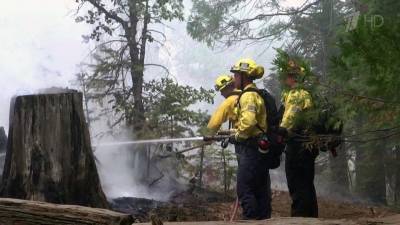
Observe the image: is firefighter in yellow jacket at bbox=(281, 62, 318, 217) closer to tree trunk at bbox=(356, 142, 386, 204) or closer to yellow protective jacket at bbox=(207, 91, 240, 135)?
yellow protective jacket at bbox=(207, 91, 240, 135)

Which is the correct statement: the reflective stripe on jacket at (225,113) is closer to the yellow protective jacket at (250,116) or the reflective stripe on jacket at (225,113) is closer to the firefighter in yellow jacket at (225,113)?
the firefighter in yellow jacket at (225,113)

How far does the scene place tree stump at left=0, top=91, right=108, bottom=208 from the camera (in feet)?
16.8

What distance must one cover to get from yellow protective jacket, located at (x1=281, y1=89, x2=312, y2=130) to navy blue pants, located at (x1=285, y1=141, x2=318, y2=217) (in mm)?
571

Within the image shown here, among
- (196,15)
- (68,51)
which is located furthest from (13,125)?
(68,51)

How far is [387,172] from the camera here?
1444 centimetres

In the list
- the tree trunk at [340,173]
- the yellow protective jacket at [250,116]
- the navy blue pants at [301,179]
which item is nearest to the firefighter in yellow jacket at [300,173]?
the navy blue pants at [301,179]

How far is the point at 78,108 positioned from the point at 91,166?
0.67 metres

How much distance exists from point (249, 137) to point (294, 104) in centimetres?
86

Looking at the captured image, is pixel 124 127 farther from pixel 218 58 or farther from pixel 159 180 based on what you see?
pixel 218 58

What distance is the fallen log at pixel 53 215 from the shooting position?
286 cm

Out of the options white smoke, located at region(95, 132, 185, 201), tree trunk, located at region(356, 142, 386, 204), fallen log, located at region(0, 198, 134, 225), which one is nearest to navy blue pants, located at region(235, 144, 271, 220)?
fallen log, located at region(0, 198, 134, 225)

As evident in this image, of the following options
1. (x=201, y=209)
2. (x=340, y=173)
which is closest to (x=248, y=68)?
(x=201, y=209)

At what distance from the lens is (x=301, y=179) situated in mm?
5793

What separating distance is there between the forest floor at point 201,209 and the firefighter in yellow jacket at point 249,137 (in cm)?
107
